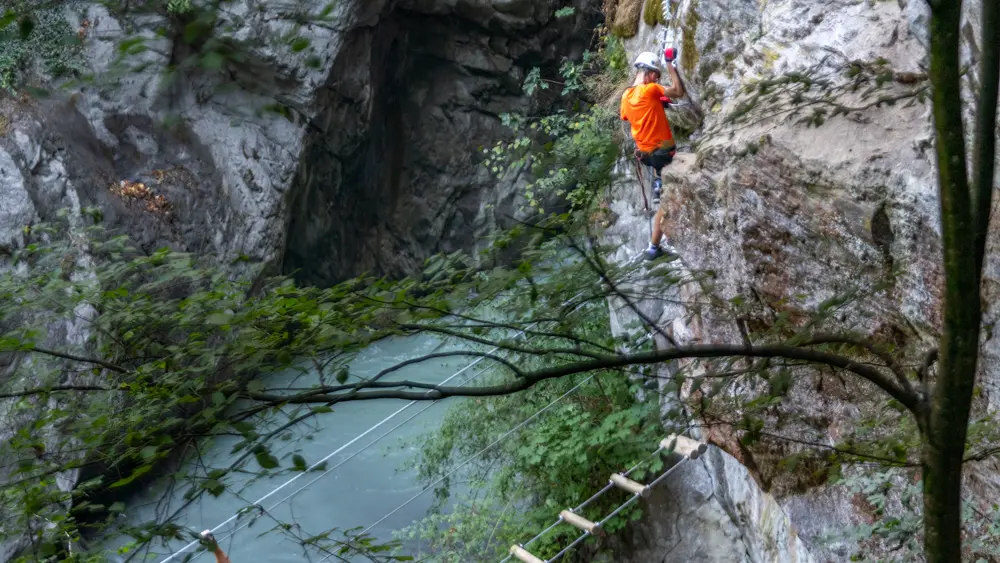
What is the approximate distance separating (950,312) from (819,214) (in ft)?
5.41

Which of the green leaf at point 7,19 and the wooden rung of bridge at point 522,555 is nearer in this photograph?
the green leaf at point 7,19

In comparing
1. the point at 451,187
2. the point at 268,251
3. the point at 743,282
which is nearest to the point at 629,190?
the point at 743,282

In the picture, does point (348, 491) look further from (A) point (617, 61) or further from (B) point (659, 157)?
(A) point (617, 61)

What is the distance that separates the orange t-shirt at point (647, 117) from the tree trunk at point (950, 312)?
137 inches

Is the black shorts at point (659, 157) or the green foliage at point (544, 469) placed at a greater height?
the black shorts at point (659, 157)

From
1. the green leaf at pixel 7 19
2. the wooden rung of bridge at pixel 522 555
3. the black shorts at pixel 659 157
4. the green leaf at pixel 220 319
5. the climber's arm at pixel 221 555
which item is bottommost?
the wooden rung of bridge at pixel 522 555

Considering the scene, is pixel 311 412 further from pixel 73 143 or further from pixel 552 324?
pixel 73 143

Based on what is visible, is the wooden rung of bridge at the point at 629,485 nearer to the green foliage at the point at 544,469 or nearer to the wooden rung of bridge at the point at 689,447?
the green foliage at the point at 544,469

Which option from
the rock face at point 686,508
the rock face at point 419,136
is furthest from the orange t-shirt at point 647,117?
the rock face at point 419,136

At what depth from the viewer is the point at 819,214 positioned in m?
3.04

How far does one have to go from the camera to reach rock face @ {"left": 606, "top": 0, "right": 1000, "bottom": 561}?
2.67 meters

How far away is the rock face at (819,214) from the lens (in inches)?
105

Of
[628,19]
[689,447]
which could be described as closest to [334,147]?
[628,19]

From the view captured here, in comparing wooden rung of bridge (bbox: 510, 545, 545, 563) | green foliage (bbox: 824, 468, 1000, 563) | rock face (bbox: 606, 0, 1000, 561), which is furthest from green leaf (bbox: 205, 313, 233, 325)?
wooden rung of bridge (bbox: 510, 545, 545, 563)
